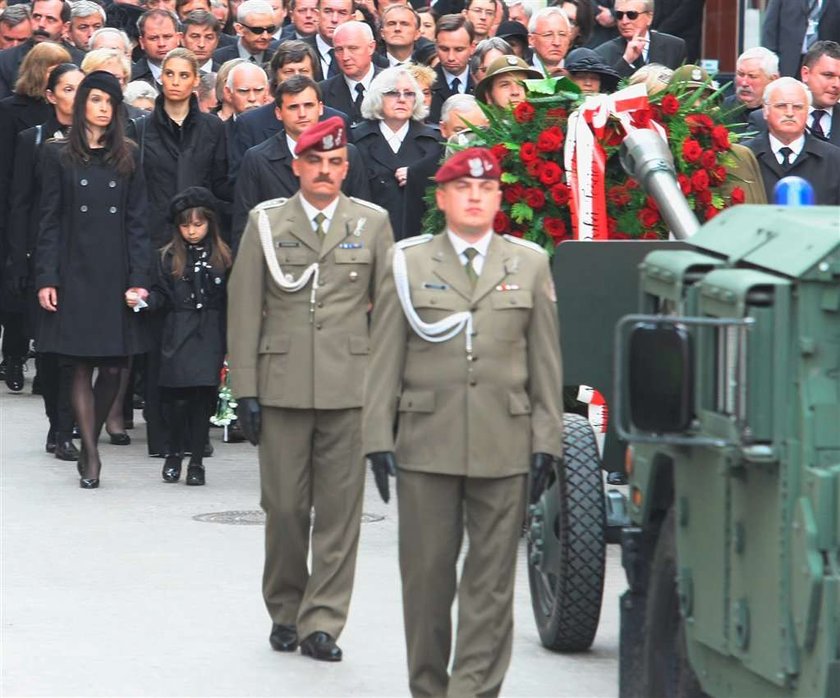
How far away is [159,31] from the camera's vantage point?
16188mm

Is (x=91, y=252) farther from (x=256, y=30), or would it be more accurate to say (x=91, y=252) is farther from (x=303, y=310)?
(x=256, y=30)

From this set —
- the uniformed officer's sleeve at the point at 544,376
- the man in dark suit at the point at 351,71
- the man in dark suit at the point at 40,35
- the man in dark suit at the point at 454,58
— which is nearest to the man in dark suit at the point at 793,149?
the man in dark suit at the point at 351,71

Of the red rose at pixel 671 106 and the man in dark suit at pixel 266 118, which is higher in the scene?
the man in dark suit at pixel 266 118

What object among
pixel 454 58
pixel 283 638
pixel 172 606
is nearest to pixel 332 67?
pixel 454 58

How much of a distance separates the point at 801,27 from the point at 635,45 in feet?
6.27

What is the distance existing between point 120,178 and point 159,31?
4.06 metres

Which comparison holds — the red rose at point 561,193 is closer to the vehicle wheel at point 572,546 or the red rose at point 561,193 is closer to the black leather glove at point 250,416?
the vehicle wheel at point 572,546

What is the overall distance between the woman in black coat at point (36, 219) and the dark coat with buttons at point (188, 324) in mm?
1007

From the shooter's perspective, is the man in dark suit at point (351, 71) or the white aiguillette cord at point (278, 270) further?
the man in dark suit at point (351, 71)

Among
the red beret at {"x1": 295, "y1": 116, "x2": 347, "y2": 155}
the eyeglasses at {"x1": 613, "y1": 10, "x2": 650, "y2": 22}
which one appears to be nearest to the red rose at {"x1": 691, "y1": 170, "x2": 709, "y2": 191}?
the red beret at {"x1": 295, "y1": 116, "x2": 347, "y2": 155}

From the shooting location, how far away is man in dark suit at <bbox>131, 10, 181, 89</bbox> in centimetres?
1620

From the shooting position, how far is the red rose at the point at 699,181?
395 inches

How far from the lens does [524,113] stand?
1033cm

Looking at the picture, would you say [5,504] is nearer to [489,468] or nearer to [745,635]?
[489,468]
